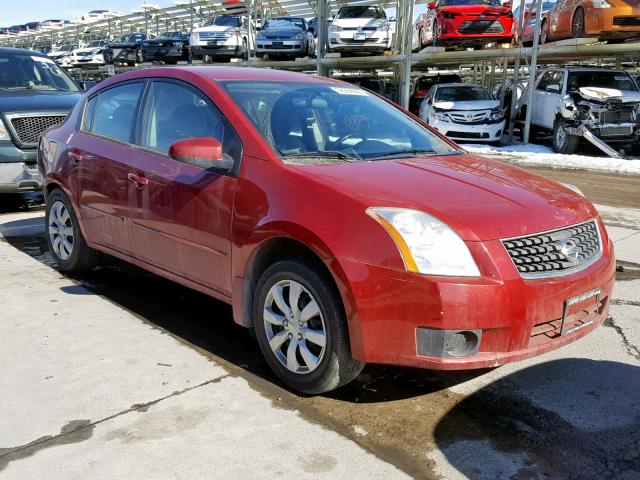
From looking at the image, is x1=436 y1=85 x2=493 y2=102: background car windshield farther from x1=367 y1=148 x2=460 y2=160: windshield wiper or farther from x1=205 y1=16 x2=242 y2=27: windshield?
x1=367 y1=148 x2=460 y2=160: windshield wiper

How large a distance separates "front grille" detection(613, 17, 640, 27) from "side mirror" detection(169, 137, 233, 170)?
511 inches

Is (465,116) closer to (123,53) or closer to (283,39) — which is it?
(283,39)

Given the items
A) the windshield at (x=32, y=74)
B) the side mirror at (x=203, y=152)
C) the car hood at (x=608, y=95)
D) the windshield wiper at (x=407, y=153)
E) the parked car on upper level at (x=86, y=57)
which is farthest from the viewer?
the parked car on upper level at (x=86, y=57)

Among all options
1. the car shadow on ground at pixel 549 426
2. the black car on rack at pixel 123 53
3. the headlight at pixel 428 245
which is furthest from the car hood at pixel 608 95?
the black car on rack at pixel 123 53

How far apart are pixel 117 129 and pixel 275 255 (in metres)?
1.90

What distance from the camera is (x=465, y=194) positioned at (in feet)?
9.92

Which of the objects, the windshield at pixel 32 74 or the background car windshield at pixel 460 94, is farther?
the background car windshield at pixel 460 94

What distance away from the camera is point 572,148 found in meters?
14.4

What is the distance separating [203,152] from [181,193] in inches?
16.1

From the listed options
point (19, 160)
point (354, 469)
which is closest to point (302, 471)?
point (354, 469)

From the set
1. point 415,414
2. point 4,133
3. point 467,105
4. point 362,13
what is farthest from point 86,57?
point 415,414

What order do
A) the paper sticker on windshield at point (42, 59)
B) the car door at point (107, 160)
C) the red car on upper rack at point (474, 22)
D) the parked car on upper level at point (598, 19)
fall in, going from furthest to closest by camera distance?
the red car on upper rack at point (474, 22), the parked car on upper level at point (598, 19), the paper sticker on windshield at point (42, 59), the car door at point (107, 160)

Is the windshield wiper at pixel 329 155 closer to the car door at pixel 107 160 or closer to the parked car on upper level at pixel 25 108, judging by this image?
the car door at pixel 107 160

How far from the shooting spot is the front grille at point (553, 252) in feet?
9.09
